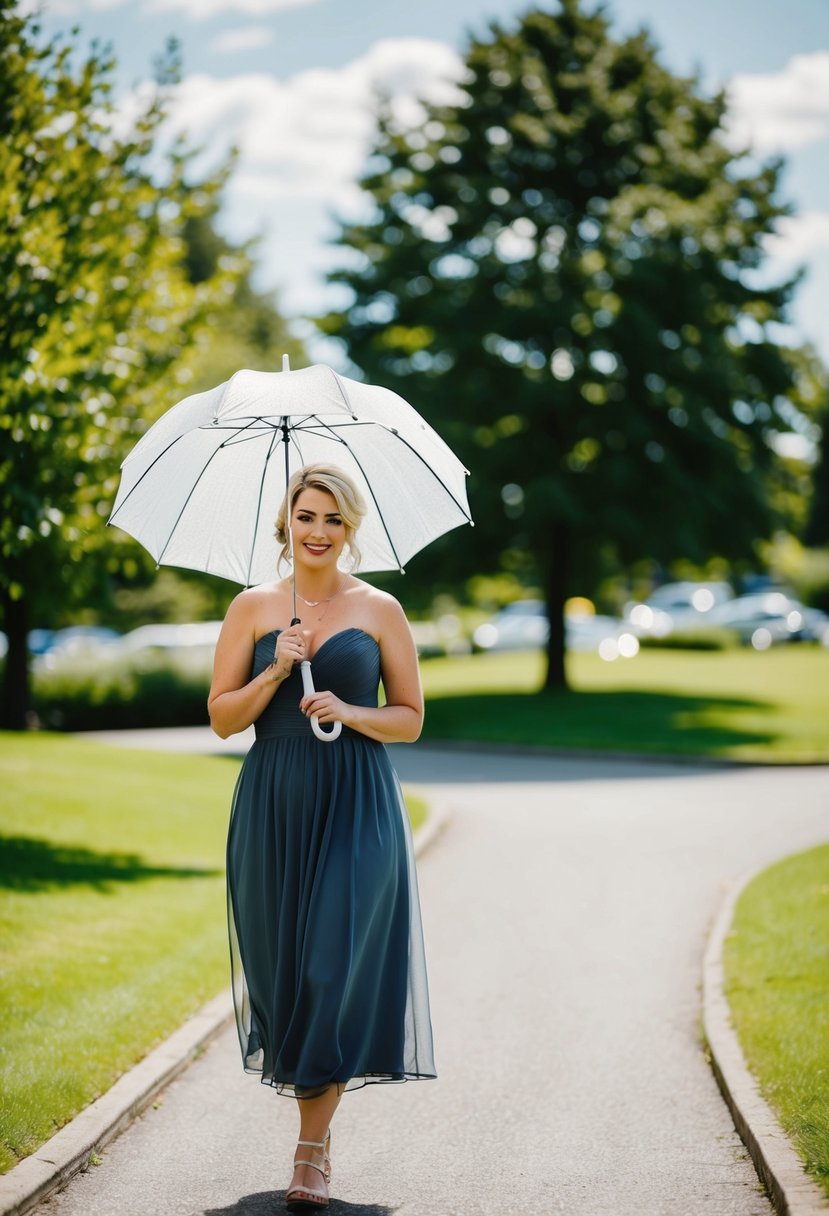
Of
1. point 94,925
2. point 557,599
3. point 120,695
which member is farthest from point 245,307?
point 94,925

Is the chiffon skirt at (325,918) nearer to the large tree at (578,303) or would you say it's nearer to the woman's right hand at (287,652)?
the woman's right hand at (287,652)

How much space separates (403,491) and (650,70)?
2506 centimetres

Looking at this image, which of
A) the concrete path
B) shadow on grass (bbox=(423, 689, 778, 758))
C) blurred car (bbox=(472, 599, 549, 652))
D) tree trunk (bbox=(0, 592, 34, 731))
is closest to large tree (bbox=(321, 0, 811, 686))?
shadow on grass (bbox=(423, 689, 778, 758))

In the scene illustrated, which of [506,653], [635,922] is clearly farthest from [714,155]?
[635,922]

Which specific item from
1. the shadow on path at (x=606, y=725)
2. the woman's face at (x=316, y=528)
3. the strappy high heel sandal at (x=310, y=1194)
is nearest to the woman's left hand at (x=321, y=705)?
the woman's face at (x=316, y=528)

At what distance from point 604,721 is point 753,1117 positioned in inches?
710

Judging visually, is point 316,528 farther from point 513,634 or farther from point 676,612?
point 676,612

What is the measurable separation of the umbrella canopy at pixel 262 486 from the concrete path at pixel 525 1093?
87.9 inches

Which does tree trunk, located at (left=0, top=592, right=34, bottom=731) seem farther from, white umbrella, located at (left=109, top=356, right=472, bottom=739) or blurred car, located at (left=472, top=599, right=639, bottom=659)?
blurred car, located at (left=472, top=599, right=639, bottom=659)

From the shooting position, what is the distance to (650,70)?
2753 centimetres

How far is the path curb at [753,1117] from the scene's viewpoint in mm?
4332

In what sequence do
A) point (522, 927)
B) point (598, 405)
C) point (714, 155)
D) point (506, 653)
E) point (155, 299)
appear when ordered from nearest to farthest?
point (522, 927) < point (155, 299) < point (598, 405) < point (714, 155) < point (506, 653)

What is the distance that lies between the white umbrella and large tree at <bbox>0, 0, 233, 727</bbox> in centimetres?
389

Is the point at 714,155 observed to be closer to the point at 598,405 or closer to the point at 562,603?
the point at 598,405
